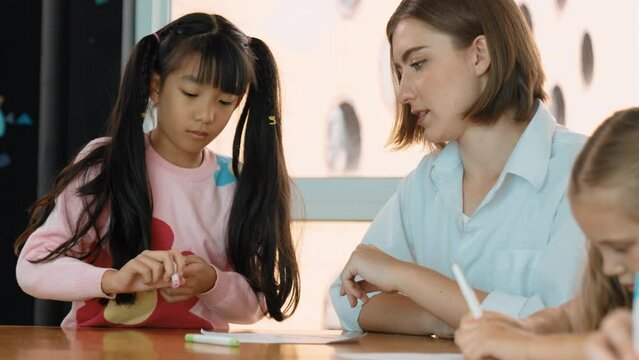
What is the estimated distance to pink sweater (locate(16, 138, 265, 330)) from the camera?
5.66 ft

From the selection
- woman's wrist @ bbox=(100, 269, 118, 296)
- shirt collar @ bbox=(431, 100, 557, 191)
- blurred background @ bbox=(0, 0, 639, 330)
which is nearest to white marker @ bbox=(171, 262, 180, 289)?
woman's wrist @ bbox=(100, 269, 118, 296)

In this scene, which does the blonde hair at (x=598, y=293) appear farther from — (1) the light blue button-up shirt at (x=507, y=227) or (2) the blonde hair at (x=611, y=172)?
(1) the light blue button-up shirt at (x=507, y=227)

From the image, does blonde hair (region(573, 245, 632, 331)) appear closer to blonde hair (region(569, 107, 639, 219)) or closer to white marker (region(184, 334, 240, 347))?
blonde hair (region(569, 107, 639, 219))

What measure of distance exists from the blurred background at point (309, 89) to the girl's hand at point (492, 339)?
1.34m

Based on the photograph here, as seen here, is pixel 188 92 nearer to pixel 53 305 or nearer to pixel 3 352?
pixel 3 352

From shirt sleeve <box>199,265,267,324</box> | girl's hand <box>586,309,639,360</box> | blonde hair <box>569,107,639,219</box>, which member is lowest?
shirt sleeve <box>199,265,267,324</box>

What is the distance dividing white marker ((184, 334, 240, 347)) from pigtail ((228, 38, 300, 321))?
20.8 inches

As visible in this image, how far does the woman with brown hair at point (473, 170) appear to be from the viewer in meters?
1.53

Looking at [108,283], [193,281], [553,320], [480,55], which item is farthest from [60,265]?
[553,320]

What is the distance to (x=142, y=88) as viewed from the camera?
6.31ft

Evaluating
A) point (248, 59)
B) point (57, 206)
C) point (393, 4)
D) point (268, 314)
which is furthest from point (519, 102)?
point (393, 4)

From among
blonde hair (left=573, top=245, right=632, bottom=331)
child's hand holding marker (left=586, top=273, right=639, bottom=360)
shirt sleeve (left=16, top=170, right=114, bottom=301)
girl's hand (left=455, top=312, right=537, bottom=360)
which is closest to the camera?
child's hand holding marker (left=586, top=273, right=639, bottom=360)

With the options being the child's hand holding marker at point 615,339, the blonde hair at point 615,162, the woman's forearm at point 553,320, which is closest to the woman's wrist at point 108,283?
the woman's forearm at point 553,320

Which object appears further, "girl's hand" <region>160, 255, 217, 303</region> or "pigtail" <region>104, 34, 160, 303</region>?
"pigtail" <region>104, 34, 160, 303</region>
